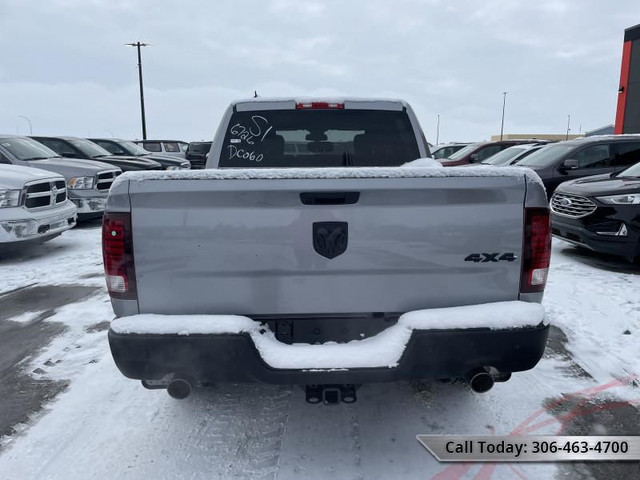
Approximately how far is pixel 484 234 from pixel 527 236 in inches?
8.8

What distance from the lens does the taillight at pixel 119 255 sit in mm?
2230

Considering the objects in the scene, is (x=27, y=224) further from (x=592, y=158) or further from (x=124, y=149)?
(x=592, y=158)

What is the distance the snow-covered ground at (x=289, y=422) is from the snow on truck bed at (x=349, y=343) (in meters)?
0.70

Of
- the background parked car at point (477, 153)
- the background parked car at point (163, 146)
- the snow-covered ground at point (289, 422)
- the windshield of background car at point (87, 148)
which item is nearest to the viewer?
the snow-covered ground at point (289, 422)

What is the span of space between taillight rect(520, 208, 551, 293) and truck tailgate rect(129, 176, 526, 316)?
0.19ft

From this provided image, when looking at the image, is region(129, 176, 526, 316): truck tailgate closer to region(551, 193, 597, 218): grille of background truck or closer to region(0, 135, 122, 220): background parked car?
region(551, 193, 597, 218): grille of background truck

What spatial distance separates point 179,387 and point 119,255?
28.6 inches

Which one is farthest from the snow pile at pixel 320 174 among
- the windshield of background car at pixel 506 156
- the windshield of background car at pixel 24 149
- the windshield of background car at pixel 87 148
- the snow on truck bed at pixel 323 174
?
the windshield of background car at pixel 87 148

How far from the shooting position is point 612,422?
290 cm

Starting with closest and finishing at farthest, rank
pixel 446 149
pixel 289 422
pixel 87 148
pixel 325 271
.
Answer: pixel 325 271 → pixel 289 422 → pixel 87 148 → pixel 446 149

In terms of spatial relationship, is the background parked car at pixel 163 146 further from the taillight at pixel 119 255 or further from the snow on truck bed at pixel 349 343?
the snow on truck bed at pixel 349 343

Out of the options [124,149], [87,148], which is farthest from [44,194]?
[124,149]

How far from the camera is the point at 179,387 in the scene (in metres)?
2.35

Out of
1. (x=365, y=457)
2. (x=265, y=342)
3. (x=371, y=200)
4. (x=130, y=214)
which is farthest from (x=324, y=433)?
(x=130, y=214)
